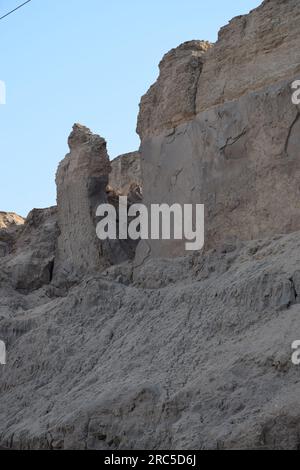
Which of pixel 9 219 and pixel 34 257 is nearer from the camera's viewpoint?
pixel 34 257

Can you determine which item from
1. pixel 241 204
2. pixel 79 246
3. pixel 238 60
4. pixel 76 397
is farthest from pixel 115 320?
→ pixel 238 60

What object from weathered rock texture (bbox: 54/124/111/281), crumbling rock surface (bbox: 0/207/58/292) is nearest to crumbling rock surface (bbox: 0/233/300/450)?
weathered rock texture (bbox: 54/124/111/281)

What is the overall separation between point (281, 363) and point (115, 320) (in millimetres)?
2989

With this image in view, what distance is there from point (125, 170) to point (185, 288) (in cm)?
874

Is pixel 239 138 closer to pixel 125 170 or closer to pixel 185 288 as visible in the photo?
pixel 185 288

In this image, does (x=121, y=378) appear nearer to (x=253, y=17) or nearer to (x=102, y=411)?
(x=102, y=411)

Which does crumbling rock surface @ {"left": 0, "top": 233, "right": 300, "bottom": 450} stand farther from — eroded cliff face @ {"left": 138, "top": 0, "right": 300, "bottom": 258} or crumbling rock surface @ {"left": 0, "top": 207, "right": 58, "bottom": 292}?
crumbling rock surface @ {"left": 0, "top": 207, "right": 58, "bottom": 292}

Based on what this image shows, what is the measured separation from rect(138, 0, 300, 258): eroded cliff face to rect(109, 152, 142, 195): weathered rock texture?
20.6 feet

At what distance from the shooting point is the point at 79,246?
1113cm

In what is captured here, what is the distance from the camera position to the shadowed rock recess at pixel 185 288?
21.0 feet

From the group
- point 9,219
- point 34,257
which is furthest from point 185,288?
point 9,219

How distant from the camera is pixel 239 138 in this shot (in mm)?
8883

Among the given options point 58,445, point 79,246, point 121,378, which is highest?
point 79,246

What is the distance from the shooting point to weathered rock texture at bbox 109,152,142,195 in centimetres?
1648
